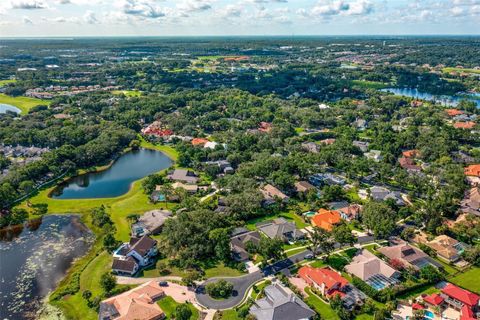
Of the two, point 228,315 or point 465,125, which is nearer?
point 228,315

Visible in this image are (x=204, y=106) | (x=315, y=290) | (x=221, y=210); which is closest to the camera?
(x=315, y=290)

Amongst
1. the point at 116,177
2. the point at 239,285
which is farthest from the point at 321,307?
the point at 116,177

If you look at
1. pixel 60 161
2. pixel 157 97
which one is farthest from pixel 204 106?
pixel 60 161

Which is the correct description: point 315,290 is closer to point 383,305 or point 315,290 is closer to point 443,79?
point 383,305

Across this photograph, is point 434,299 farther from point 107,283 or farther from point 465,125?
point 465,125

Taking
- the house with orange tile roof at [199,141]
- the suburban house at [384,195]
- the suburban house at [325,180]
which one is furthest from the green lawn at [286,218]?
the house with orange tile roof at [199,141]

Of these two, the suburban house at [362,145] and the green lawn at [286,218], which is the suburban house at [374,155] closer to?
the suburban house at [362,145]
